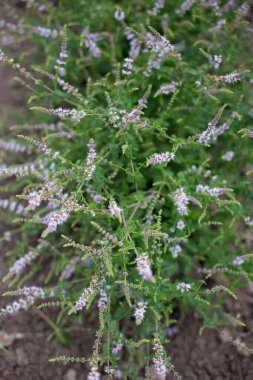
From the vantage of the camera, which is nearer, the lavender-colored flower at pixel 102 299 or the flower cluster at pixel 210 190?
the lavender-colored flower at pixel 102 299

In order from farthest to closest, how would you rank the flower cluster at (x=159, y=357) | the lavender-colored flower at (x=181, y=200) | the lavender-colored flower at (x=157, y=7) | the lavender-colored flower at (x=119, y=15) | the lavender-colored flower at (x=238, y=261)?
1. the lavender-colored flower at (x=157, y=7)
2. the lavender-colored flower at (x=119, y=15)
3. the lavender-colored flower at (x=238, y=261)
4. the lavender-colored flower at (x=181, y=200)
5. the flower cluster at (x=159, y=357)

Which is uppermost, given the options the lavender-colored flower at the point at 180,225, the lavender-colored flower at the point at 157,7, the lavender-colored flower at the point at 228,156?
Answer: the lavender-colored flower at the point at 157,7

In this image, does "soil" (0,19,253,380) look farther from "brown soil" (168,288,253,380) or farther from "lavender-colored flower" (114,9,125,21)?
"lavender-colored flower" (114,9,125,21)

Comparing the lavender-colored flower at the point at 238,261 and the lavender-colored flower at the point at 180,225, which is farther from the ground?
the lavender-colored flower at the point at 180,225

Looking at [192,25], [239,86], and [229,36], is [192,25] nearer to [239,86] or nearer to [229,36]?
[229,36]

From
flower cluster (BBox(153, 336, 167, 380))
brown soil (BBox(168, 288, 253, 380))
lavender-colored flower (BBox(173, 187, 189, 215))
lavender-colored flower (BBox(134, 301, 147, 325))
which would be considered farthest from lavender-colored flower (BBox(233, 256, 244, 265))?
brown soil (BBox(168, 288, 253, 380))

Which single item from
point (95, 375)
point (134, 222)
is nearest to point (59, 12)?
point (134, 222)

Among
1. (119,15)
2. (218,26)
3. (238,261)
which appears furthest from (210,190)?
(119,15)

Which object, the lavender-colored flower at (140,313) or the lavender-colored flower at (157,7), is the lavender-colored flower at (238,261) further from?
the lavender-colored flower at (157,7)

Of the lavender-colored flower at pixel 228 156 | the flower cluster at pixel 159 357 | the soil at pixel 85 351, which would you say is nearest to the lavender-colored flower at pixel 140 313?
the flower cluster at pixel 159 357
